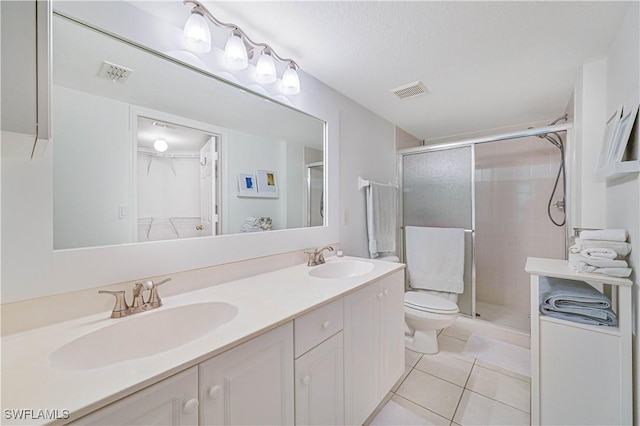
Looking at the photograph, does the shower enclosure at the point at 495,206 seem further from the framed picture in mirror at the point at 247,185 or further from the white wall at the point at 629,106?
the framed picture in mirror at the point at 247,185

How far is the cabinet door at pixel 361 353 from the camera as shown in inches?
47.2

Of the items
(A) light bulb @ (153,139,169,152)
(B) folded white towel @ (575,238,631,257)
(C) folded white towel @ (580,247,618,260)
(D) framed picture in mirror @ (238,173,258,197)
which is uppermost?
(A) light bulb @ (153,139,169,152)

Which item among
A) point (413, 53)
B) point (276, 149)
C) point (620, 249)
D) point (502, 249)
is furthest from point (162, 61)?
point (502, 249)

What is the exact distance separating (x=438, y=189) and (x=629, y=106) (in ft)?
5.14

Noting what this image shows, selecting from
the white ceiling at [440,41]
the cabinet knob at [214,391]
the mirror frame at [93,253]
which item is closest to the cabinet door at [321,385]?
the cabinet knob at [214,391]

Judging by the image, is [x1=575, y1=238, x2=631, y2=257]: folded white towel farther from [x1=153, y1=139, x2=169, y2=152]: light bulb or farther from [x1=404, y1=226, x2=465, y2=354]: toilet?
[x1=153, y1=139, x2=169, y2=152]: light bulb

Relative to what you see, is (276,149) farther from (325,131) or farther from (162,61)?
(162,61)

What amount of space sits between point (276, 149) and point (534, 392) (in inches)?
76.8

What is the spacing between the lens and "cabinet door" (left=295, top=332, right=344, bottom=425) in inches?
37.6

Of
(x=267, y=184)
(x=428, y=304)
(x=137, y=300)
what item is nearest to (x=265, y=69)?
(x=267, y=184)

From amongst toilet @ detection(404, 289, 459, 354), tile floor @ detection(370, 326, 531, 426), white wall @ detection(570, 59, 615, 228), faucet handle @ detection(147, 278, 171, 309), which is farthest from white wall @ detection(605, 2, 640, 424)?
faucet handle @ detection(147, 278, 171, 309)

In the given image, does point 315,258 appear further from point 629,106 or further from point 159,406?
point 629,106

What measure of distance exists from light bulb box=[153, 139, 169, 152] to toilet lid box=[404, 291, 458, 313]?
1993mm

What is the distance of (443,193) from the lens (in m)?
2.67
